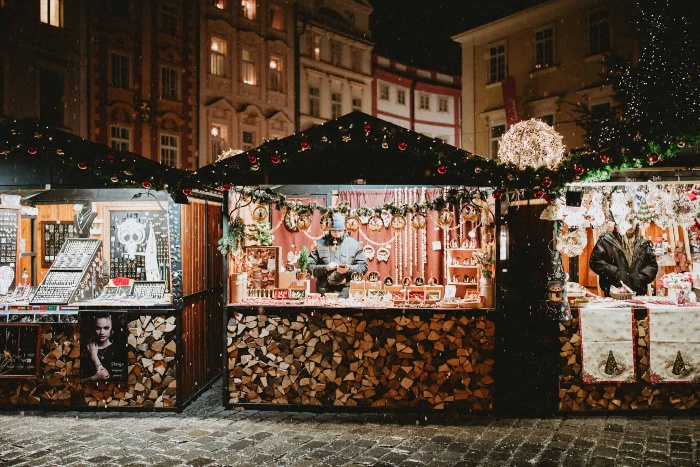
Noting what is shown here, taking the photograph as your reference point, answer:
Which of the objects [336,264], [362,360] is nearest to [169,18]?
[336,264]

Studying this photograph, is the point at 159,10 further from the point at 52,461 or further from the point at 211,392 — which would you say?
the point at 52,461

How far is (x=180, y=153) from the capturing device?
2402 cm

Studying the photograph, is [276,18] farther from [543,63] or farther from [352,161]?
[352,161]

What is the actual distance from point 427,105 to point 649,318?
32.1m

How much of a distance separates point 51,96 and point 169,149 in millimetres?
5338

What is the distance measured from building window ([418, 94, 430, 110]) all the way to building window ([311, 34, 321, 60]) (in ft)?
30.0

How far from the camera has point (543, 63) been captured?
2234 centimetres

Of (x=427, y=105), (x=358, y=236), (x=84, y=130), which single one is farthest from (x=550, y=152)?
(x=427, y=105)

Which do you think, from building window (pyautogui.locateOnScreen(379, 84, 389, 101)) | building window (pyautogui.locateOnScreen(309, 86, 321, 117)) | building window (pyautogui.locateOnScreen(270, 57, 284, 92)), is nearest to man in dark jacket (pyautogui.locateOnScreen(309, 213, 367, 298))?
building window (pyautogui.locateOnScreen(270, 57, 284, 92))

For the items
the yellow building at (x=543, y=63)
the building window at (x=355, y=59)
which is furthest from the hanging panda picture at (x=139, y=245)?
the building window at (x=355, y=59)

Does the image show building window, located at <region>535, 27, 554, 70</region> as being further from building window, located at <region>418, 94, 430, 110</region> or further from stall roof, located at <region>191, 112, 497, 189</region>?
stall roof, located at <region>191, 112, 497, 189</region>

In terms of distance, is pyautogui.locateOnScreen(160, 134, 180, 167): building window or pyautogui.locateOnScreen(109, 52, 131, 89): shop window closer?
pyautogui.locateOnScreen(109, 52, 131, 89): shop window

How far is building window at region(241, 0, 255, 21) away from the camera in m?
27.2

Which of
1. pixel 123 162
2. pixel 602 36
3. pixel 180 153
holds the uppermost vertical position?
pixel 602 36
